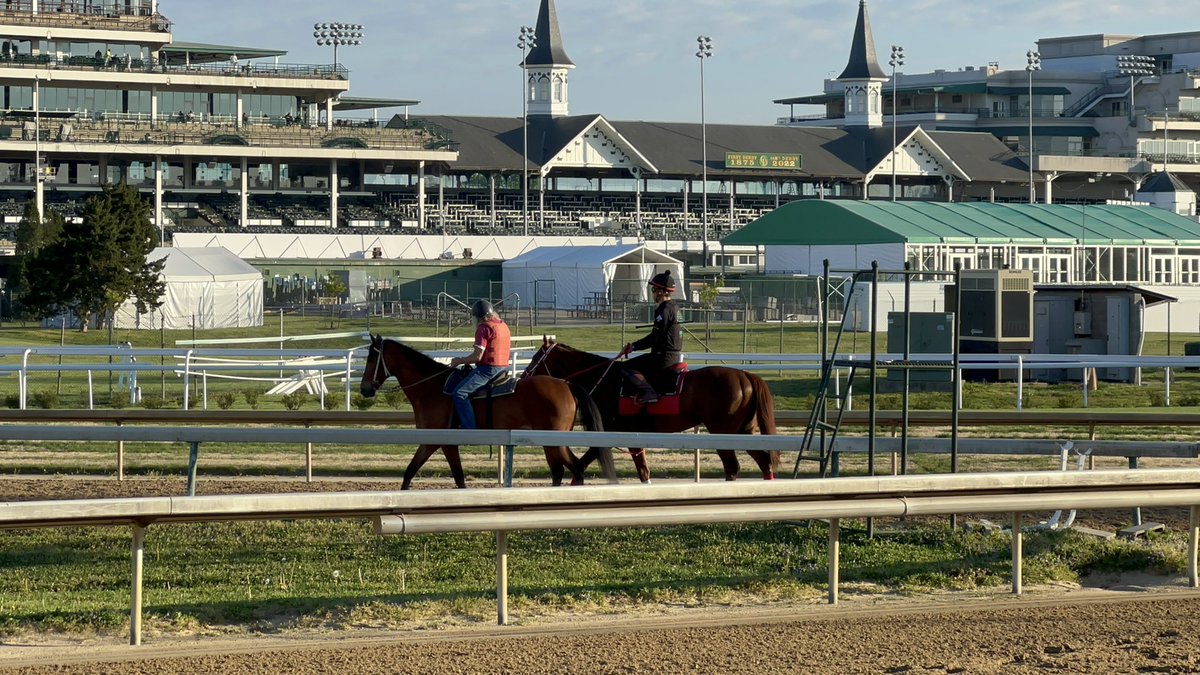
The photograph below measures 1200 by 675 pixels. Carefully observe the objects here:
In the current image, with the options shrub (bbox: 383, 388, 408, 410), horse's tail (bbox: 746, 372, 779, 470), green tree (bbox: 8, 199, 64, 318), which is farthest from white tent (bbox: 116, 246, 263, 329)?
horse's tail (bbox: 746, 372, 779, 470)

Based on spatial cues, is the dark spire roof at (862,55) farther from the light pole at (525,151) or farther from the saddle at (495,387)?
the saddle at (495,387)

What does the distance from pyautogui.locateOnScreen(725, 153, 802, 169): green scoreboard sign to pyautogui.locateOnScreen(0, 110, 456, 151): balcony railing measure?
1478 centimetres

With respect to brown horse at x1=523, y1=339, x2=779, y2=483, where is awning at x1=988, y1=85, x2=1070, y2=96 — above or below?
above

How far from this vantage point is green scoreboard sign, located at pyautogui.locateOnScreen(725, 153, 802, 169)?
88062 millimetres

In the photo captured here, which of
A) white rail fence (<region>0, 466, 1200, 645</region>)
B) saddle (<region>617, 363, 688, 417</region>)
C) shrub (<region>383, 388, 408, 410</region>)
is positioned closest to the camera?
white rail fence (<region>0, 466, 1200, 645</region>)

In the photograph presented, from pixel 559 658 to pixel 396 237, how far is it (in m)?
68.6

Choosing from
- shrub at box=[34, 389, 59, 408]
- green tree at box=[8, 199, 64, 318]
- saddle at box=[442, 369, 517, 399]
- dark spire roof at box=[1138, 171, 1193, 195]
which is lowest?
shrub at box=[34, 389, 59, 408]

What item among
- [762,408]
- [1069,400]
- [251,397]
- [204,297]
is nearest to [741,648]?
[762,408]

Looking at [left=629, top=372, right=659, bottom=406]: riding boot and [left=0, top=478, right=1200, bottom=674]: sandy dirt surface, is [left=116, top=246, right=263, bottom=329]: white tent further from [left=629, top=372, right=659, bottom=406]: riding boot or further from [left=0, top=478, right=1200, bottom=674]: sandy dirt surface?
[left=0, top=478, right=1200, bottom=674]: sandy dirt surface

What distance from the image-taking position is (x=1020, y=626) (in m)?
8.82

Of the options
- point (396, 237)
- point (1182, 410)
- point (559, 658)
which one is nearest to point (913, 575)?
point (559, 658)

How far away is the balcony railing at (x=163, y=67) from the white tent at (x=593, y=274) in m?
23.0

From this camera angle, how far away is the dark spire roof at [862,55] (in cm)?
10719

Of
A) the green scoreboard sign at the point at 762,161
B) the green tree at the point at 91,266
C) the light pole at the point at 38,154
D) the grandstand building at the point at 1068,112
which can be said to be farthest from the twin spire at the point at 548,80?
the green tree at the point at 91,266
